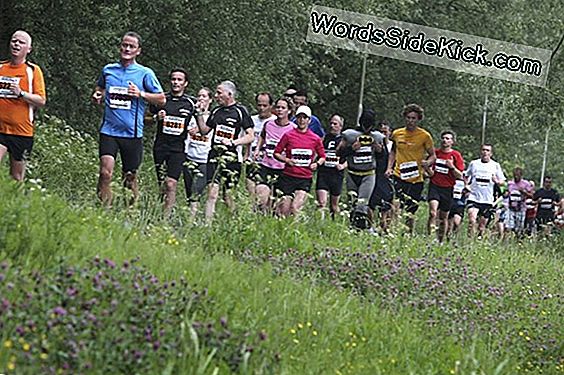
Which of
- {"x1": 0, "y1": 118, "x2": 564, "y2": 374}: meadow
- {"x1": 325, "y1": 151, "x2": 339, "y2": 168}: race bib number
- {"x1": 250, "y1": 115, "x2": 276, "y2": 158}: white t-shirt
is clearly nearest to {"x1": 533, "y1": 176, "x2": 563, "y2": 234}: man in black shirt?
{"x1": 325, "y1": 151, "x2": 339, "y2": 168}: race bib number

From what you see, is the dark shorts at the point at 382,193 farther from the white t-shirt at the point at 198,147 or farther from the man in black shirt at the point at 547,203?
the man in black shirt at the point at 547,203

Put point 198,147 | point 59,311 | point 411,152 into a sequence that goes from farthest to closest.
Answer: point 411,152
point 198,147
point 59,311

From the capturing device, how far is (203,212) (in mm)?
12266

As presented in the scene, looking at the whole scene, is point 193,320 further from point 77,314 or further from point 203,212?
point 203,212

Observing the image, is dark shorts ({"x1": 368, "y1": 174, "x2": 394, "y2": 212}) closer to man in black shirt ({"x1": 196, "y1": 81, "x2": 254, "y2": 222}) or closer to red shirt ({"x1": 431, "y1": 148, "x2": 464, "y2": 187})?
red shirt ({"x1": 431, "y1": 148, "x2": 464, "y2": 187})

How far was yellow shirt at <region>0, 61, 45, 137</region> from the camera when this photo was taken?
11.7 m

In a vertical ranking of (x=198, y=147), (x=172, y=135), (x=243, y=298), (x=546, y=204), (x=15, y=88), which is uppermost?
(x=15, y=88)

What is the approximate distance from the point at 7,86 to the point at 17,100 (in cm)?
18

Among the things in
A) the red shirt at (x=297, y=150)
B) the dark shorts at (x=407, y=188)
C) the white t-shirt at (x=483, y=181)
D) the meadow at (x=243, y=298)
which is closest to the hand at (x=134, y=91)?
the meadow at (x=243, y=298)

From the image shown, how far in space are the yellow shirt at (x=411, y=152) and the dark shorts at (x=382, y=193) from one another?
0.40 m

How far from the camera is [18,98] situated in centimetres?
1164

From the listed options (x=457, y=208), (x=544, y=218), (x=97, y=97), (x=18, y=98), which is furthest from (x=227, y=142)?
(x=544, y=218)

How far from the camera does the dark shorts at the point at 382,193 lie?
17625mm

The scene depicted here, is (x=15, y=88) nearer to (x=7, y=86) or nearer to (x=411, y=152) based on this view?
(x=7, y=86)
